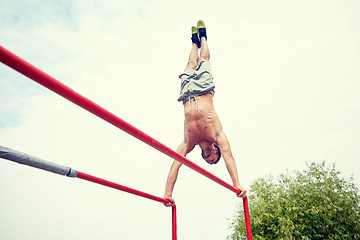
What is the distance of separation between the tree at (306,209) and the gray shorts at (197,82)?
1122cm

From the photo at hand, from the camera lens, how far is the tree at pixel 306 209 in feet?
41.2

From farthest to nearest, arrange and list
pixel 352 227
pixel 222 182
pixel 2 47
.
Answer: pixel 352 227 → pixel 222 182 → pixel 2 47

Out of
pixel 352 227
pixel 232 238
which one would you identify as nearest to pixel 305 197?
pixel 352 227

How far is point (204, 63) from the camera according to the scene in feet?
12.5

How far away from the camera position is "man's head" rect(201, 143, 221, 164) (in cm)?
334

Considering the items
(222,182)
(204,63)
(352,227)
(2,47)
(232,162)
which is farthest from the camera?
(352,227)

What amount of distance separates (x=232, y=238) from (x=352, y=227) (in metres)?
6.56

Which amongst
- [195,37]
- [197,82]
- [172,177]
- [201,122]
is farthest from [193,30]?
[172,177]

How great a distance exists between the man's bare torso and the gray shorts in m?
0.09

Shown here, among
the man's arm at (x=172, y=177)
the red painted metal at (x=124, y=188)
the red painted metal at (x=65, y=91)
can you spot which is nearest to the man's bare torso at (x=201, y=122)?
the man's arm at (x=172, y=177)

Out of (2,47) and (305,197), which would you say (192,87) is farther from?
(305,197)

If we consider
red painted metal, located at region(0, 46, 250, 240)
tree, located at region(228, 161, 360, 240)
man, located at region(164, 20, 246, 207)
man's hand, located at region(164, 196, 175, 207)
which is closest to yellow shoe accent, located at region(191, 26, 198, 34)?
man, located at region(164, 20, 246, 207)

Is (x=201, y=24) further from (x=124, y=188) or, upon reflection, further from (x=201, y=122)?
(x=124, y=188)

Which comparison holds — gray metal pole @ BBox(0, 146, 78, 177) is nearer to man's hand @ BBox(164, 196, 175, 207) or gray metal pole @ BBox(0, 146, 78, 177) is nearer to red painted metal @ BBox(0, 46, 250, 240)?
red painted metal @ BBox(0, 46, 250, 240)
